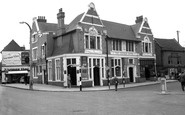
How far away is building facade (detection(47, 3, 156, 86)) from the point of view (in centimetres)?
3002

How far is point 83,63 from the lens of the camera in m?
30.0

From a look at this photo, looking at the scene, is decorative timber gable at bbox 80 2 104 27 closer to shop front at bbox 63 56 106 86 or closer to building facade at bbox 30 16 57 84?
shop front at bbox 63 56 106 86

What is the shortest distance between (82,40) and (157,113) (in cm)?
2131

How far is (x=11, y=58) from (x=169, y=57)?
111 feet

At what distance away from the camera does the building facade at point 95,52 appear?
30016 millimetres

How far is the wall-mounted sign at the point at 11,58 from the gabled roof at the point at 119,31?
80.1ft

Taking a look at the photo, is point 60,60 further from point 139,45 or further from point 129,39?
point 139,45

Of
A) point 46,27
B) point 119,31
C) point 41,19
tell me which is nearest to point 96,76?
point 119,31

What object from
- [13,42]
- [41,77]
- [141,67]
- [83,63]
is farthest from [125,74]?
[13,42]

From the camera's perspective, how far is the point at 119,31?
37.2 metres

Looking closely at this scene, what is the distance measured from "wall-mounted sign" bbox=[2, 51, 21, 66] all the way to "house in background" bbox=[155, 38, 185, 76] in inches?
1179

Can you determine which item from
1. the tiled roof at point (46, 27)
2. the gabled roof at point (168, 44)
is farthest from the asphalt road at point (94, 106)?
the gabled roof at point (168, 44)

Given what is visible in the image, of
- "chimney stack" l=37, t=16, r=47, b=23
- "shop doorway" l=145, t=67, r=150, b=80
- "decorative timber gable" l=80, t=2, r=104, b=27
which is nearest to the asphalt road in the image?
"decorative timber gable" l=80, t=2, r=104, b=27

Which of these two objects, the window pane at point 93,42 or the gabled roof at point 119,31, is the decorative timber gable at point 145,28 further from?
the window pane at point 93,42
